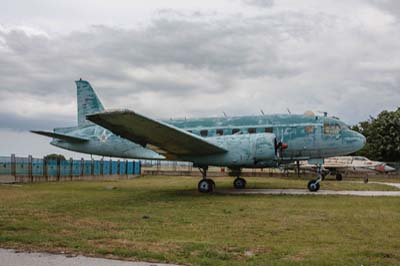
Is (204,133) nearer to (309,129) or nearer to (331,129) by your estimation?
(309,129)

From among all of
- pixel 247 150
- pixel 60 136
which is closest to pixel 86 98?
pixel 60 136

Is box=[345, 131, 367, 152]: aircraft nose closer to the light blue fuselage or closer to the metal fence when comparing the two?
the light blue fuselage

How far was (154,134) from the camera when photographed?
19359 mm

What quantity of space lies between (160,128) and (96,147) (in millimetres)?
9011

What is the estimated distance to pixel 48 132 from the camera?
2412cm

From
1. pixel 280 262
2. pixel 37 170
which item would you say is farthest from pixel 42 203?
pixel 37 170

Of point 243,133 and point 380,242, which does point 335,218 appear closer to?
point 380,242

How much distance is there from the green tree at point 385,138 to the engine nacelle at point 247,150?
44902 mm

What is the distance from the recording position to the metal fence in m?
31.8

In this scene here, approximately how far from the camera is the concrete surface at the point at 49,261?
712cm

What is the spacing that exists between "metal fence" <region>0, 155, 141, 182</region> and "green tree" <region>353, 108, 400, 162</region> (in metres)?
35.7

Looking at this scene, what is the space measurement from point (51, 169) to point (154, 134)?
18.7 metres

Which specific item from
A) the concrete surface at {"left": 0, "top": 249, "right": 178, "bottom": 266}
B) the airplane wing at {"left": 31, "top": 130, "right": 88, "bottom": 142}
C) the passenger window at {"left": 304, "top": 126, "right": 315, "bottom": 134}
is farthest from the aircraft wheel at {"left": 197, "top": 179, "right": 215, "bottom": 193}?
the concrete surface at {"left": 0, "top": 249, "right": 178, "bottom": 266}

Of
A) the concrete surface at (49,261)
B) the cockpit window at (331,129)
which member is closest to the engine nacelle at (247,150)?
the cockpit window at (331,129)
